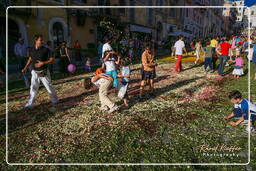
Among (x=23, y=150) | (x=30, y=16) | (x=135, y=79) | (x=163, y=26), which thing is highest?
(x=163, y=26)

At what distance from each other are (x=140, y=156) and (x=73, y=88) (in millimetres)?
6332

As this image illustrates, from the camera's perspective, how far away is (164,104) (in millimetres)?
6766

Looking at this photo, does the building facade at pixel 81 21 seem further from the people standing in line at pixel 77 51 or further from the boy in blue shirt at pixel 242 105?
the boy in blue shirt at pixel 242 105

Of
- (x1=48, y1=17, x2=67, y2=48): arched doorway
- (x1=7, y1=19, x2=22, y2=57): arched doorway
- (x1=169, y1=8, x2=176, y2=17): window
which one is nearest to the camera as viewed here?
(x1=7, y1=19, x2=22, y2=57): arched doorway

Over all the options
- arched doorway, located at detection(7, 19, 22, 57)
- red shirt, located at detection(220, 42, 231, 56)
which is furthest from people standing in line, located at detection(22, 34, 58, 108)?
arched doorway, located at detection(7, 19, 22, 57)

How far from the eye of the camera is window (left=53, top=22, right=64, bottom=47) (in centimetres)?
1978

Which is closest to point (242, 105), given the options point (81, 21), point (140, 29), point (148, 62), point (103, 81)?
point (148, 62)

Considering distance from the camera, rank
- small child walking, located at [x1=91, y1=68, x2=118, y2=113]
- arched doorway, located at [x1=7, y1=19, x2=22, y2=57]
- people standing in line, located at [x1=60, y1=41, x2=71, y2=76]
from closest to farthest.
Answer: small child walking, located at [x1=91, y1=68, x2=118, y2=113], people standing in line, located at [x1=60, y1=41, x2=71, y2=76], arched doorway, located at [x1=7, y1=19, x2=22, y2=57]

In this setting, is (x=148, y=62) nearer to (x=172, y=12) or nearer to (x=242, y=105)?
(x=242, y=105)

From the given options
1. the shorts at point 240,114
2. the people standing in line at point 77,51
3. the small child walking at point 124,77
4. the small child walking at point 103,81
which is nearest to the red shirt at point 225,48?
the shorts at point 240,114

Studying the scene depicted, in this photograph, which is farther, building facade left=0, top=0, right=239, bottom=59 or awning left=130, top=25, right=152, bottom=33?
awning left=130, top=25, right=152, bottom=33

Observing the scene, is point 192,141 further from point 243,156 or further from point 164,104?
point 164,104

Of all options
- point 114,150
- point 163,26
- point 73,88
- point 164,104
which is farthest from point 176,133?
point 163,26

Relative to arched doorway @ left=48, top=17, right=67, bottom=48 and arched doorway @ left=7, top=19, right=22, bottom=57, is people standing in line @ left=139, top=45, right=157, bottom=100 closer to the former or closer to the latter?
arched doorway @ left=7, top=19, right=22, bottom=57
